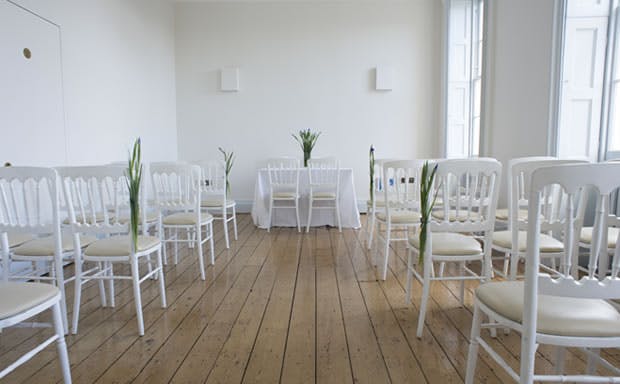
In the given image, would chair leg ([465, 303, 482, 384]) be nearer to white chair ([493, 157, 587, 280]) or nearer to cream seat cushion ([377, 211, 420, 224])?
white chair ([493, 157, 587, 280])

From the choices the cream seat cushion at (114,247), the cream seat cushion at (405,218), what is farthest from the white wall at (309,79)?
the cream seat cushion at (114,247)

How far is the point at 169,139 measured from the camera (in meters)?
6.17

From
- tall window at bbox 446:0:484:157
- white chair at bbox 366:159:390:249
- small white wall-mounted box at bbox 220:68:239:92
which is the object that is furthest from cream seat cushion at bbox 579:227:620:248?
small white wall-mounted box at bbox 220:68:239:92

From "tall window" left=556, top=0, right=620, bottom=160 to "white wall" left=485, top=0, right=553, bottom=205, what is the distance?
131 millimetres

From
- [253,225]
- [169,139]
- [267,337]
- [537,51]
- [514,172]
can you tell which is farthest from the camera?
[169,139]

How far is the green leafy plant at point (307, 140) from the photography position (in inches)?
223

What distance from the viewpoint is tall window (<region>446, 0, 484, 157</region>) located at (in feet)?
16.4

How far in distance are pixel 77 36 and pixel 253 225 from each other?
2993 millimetres

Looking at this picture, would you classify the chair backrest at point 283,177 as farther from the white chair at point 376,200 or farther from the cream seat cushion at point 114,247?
the cream seat cushion at point 114,247

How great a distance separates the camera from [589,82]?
3195 millimetres

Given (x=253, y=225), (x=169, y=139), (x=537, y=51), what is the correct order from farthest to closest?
(x=169, y=139) → (x=253, y=225) → (x=537, y=51)

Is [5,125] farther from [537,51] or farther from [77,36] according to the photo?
[537,51]

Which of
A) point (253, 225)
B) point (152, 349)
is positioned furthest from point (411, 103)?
point (152, 349)

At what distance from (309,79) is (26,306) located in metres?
5.53
